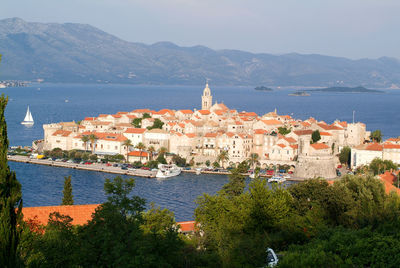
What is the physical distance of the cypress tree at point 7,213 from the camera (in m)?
10.5

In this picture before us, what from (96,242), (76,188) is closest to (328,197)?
(96,242)

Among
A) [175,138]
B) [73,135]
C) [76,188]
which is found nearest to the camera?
[76,188]

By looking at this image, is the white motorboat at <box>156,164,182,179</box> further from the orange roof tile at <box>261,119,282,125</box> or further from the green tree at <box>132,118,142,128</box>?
the green tree at <box>132,118,142,128</box>

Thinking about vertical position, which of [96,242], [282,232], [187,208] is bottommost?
[187,208]

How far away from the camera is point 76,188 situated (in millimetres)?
42094

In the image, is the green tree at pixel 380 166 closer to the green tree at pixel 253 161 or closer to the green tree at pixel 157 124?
the green tree at pixel 253 161

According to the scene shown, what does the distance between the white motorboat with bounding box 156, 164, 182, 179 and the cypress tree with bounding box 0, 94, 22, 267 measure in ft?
119

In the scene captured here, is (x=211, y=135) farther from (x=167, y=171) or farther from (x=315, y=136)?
(x=315, y=136)

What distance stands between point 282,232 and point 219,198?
3.53 m

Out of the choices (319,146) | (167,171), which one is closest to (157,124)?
(167,171)

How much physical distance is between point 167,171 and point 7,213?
37474mm

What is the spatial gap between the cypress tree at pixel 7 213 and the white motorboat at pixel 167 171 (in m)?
36.4

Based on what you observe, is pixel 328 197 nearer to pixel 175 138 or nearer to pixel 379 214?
pixel 379 214

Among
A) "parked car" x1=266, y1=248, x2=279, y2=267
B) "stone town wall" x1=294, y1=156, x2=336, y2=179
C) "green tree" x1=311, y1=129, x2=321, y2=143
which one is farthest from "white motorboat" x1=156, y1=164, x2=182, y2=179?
"parked car" x1=266, y1=248, x2=279, y2=267
